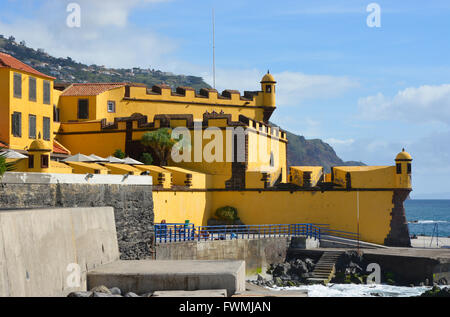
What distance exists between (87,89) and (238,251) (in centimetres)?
1934

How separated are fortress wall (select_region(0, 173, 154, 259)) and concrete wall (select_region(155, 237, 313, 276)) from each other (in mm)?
2298

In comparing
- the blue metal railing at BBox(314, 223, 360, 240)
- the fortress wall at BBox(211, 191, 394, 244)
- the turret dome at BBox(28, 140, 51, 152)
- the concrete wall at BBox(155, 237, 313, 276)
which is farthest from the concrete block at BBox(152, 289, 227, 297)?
the fortress wall at BBox(211, 191, 394, 244)

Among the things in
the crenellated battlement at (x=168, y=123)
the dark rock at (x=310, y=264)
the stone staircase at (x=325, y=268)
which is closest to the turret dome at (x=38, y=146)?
the stone staircase at (x=325, y=268)

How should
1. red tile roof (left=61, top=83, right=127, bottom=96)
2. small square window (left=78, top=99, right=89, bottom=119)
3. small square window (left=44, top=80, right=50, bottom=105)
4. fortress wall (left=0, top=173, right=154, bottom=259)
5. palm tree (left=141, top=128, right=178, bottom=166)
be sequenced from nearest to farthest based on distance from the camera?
fortress wall (left=0, top=173, right=154, bottom=259) → small square window (left=44, top=80, right=50, bottom=105) → palm tree (left=141, top=128, right=178, bottom=166) → small square window (left=78, top=99, right=89, bottom=119) → red tile roof (left=61, top=83, right=127, bottom=96)

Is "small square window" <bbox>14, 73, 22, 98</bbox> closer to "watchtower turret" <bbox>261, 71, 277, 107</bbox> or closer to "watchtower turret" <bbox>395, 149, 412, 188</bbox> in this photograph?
"watchtower turret" <bbox>261, 71, 277, 107</bbox>

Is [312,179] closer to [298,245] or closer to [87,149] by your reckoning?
[298,245]

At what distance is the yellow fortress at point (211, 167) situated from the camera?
1312 inches

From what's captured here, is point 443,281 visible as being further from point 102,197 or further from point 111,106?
point 111,106

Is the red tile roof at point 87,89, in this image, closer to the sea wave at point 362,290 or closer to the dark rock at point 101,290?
the sea wave at point 362,290

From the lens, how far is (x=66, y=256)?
456 inches

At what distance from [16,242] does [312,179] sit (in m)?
30.0

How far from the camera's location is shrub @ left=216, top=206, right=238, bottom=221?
38156 millimetres
